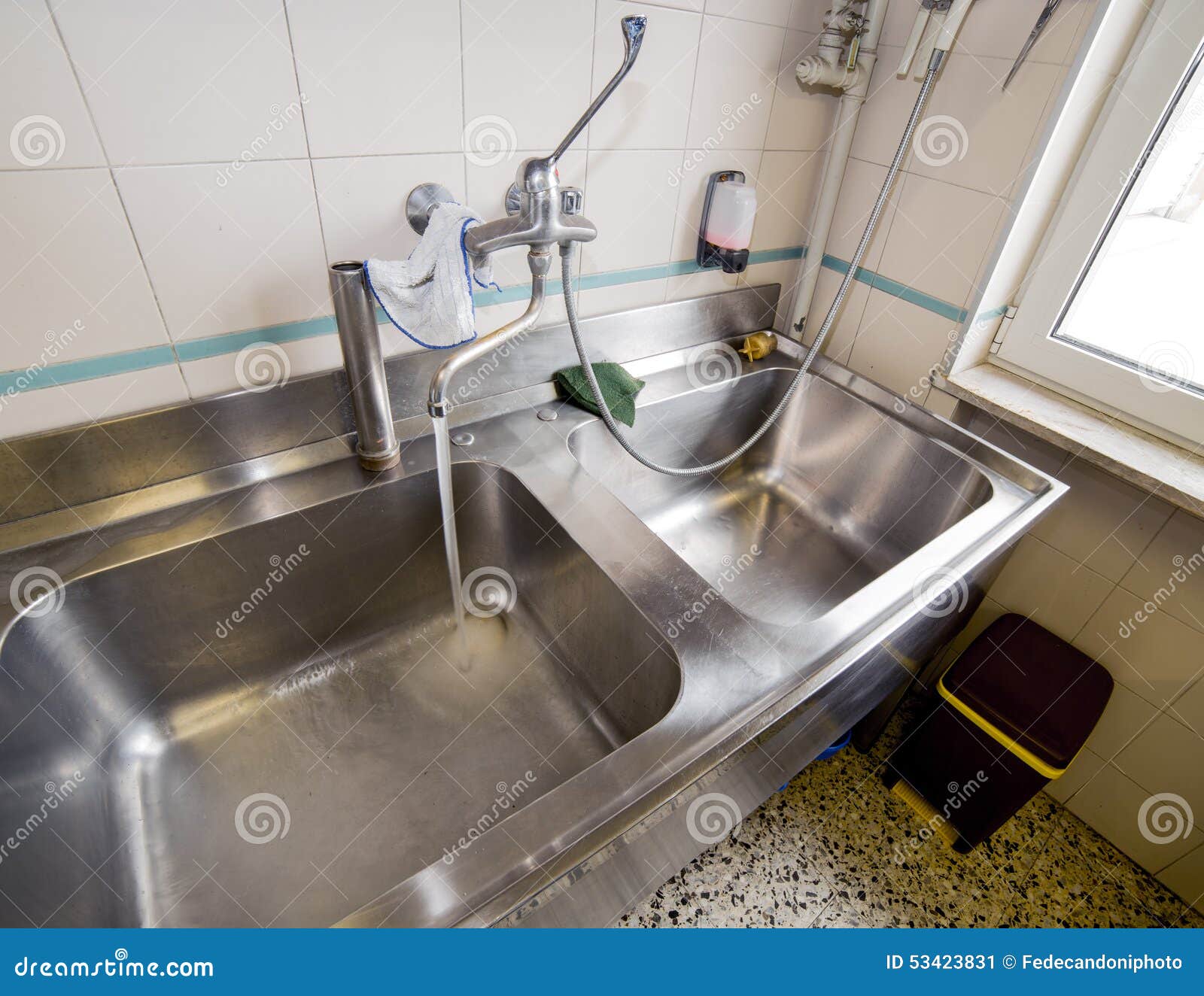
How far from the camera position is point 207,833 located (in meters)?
0.82

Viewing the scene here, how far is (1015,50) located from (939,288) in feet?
1.22

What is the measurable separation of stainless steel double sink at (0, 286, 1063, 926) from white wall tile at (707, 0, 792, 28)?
500 millimetres

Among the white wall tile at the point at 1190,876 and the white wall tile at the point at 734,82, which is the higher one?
the white wall tile at the point at 734,82

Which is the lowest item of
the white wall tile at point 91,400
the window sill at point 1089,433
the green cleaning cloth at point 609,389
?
the green cleaning cloth at point 609,389

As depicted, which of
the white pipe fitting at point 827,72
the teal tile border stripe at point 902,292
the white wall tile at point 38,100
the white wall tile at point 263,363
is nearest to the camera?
the white wall tile at point 38,100

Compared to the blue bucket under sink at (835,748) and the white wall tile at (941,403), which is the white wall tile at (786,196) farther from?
the blue bucket under sink at (835,748)

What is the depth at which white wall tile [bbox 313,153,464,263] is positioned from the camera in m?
0.82

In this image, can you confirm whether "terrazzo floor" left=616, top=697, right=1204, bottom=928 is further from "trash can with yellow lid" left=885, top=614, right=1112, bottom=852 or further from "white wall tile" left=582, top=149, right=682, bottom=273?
"white wall tile" left=582, top=149, right=682, bottom=273

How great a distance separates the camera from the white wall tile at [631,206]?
1020mm

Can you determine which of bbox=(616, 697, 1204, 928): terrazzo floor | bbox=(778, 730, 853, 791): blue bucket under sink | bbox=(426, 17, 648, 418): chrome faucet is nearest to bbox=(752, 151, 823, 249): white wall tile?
bbox=(426, 17, 648, 418): chrome faucet

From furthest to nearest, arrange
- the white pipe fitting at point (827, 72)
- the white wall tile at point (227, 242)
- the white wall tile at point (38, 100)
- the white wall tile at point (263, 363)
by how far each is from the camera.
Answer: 1. the white pipe fitting at point (827, 72)
2. the white wall tile at point (263, 363)
3. the white wall tile at point (227, 242)
4. the white wall tile at point (38, 100)

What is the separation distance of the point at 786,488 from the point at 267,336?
1028mm

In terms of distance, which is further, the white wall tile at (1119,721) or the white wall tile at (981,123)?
the white wall tile at (1119,721)

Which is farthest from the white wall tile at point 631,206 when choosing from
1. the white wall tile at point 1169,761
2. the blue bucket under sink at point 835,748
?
the white wall tile at point 1169,761
